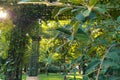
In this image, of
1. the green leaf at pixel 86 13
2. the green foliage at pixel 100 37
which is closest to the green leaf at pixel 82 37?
the green foliage at pixel 100 37

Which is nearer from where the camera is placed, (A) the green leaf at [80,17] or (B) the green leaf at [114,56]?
(A) the green leaf at [80,17]

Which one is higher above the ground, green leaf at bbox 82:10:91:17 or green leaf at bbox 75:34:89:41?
green leaf at bbox 82:10:91:17

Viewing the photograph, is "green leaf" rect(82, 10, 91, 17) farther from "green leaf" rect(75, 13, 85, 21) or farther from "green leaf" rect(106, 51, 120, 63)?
"green leaf" rect(106, 51, 120, 63)

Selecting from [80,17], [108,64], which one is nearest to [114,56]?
[108,64]

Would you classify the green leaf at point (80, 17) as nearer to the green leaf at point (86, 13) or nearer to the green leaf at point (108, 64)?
the green leaf at point (86, 13)

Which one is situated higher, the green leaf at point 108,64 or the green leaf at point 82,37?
the green leaf at point 82,37

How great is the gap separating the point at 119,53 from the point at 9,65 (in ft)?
21.2

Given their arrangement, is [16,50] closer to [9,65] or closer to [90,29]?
[9,65]

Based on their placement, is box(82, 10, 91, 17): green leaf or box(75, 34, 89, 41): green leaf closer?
box(82, 10, 91, 17): green leaf

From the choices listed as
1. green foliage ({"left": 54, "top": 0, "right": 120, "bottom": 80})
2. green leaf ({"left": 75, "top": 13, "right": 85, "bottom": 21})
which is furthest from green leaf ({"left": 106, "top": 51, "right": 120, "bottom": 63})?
green leaf ({"left": 75, "top": 13, "right": 85, "bottom": 21})

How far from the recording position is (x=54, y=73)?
26.4m

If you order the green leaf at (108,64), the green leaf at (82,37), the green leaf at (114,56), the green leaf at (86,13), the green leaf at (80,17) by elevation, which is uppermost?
the green leaf at (86,13)

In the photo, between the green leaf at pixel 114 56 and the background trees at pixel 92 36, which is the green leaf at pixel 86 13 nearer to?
the background trees at pixel 92 36

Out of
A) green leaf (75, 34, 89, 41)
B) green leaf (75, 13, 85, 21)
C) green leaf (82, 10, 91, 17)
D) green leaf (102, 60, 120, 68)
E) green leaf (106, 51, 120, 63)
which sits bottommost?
green leaf (102, 60, 120, 68)
